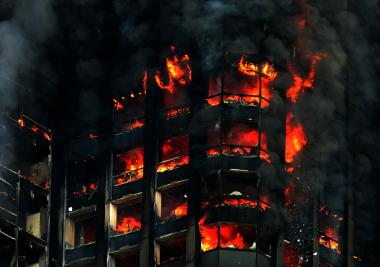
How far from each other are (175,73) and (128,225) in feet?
31.3

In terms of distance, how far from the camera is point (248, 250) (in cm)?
8562

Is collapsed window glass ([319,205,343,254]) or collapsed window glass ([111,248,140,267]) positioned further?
collapsed window glass ([319,205,343,254])

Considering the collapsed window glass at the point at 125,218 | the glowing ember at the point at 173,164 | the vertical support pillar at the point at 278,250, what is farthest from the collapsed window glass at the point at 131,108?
the vertical support pillar at the point at 278,250

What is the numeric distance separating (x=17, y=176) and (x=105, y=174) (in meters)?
5.35

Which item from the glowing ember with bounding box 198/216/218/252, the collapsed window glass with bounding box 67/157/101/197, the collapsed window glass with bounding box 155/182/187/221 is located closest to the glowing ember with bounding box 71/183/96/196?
the collapsed window glass with bounding box 67/157/101/197

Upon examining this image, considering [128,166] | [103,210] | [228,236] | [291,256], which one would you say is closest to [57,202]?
[103,210]

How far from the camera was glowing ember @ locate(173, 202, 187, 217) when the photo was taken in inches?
3489

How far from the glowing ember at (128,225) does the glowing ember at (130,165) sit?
2351mm

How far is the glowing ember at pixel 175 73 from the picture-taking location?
91.9m

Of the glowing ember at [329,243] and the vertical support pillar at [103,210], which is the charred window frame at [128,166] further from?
the glowing ember at [329,243]

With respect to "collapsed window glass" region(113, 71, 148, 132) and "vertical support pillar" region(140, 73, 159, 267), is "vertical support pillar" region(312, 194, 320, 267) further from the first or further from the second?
"collapsed window glass" region(113, 71, 148, 132)

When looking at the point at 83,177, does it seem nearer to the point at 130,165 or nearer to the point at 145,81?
the point at 130,165

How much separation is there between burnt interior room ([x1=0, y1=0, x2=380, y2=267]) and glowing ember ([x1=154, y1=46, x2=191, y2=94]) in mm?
87

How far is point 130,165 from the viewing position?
306ft
